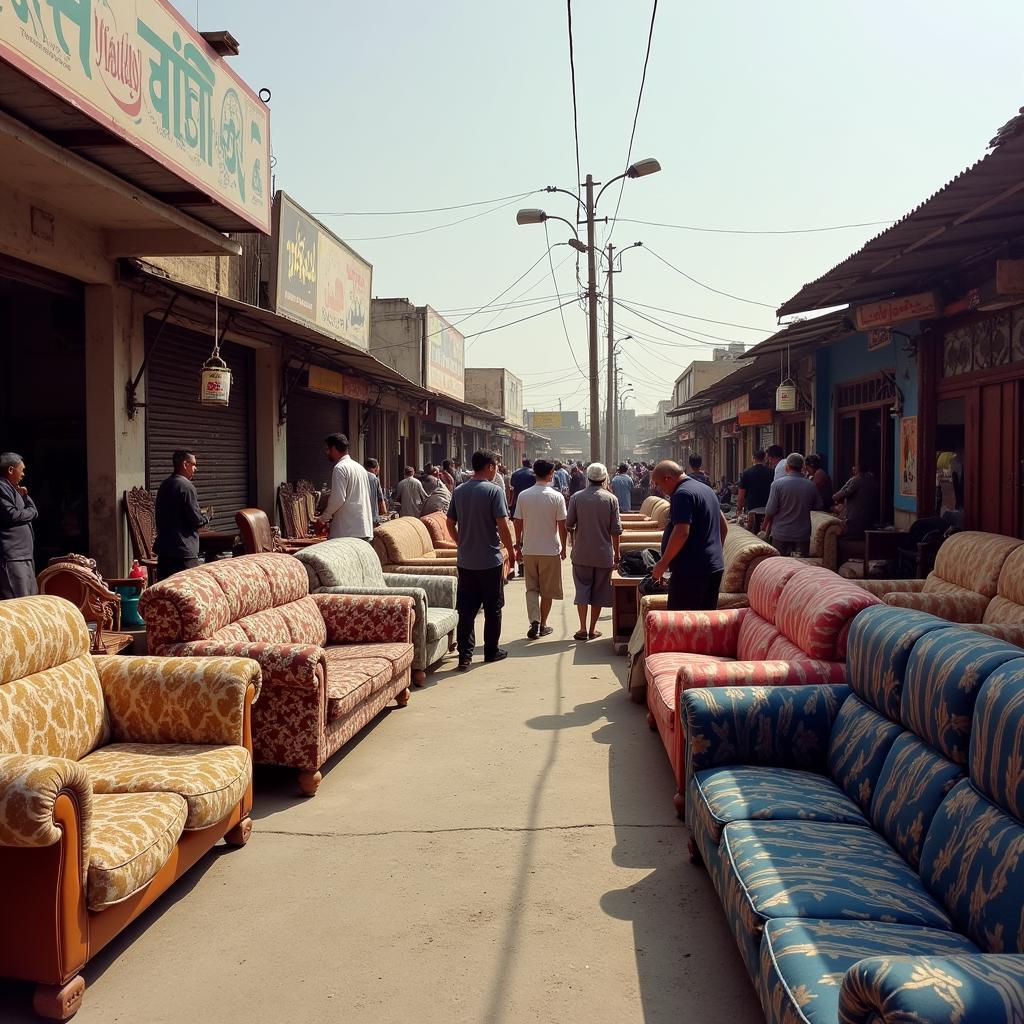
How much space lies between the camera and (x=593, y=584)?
27.7ft

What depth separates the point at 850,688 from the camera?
3752mm

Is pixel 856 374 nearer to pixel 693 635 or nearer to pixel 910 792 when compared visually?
pixel 693 635

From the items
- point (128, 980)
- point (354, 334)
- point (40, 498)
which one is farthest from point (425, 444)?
point (128, 980)

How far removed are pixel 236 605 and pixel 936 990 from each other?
4132 mm

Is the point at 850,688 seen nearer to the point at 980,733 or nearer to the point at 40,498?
the point at 980,733

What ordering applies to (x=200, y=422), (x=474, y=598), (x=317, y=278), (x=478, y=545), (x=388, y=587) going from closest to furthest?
(x=388, y=587)
(x=478, y=545)
(x=474, y=598)
(x=200, y=422)
(x=317, y=278)

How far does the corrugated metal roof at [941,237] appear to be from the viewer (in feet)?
16.4

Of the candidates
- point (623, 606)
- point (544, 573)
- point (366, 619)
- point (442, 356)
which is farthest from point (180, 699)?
point (442, 356)

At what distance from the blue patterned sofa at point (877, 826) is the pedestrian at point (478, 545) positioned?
3683mm

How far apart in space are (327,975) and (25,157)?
17.4ft

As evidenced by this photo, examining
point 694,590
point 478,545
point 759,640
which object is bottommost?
point 759,640

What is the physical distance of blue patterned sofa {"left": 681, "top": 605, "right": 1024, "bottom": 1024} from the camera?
1808 mm

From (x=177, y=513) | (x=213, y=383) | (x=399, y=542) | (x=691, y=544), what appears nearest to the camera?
(x=691, y=544)

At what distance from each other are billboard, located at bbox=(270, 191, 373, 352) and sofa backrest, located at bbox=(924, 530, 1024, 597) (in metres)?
8.20
